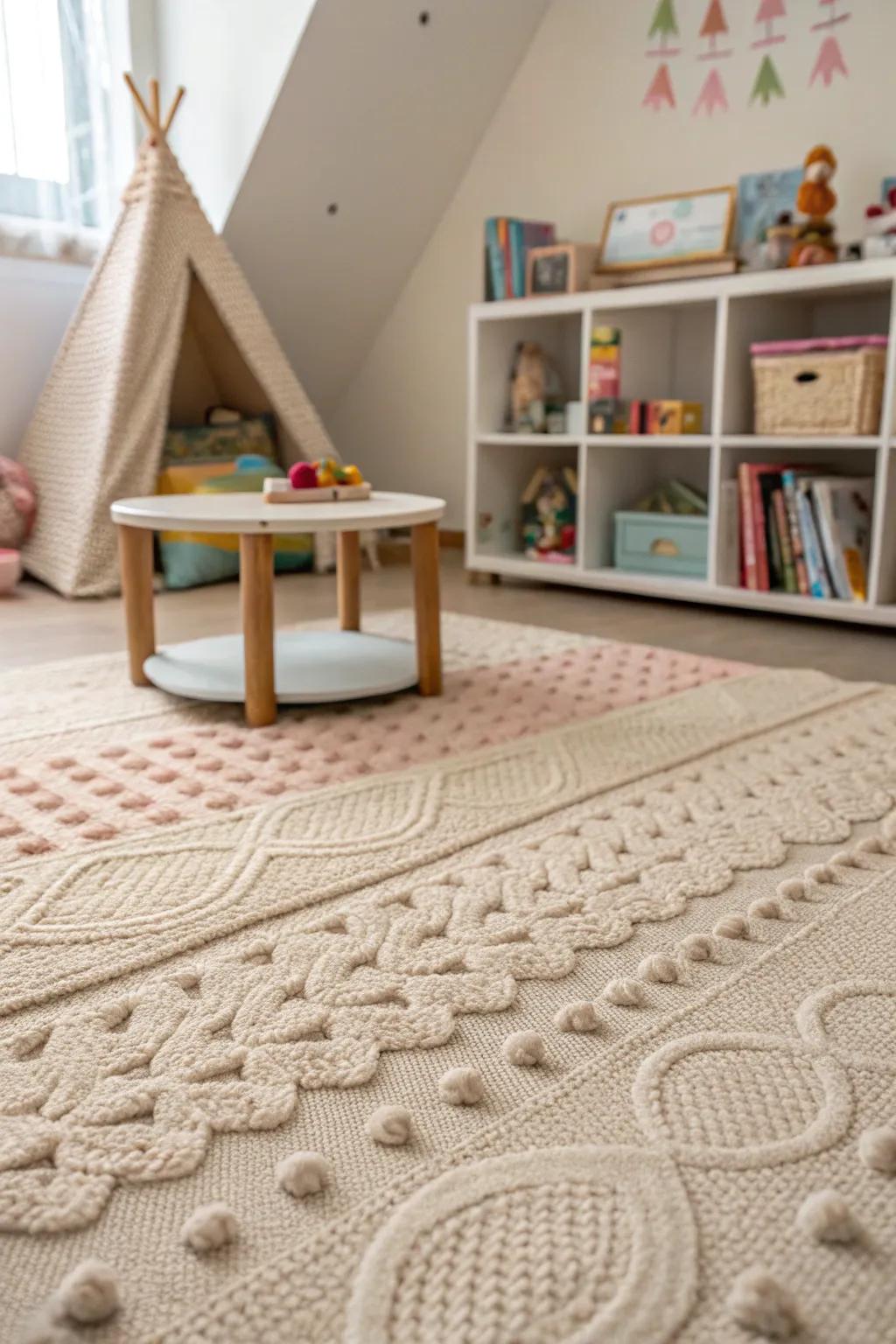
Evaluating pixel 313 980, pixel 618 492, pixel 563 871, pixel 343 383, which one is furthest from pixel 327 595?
pixel 313 980

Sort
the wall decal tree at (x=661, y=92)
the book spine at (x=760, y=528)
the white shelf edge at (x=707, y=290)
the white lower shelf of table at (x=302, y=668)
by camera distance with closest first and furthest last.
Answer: the white lower shelf of table at (x=302, y=668) < the white shelf edge at (x=707, y=290) < the book spine at (x=760, y=528) < the wall decal tree at (x=661, y=92)

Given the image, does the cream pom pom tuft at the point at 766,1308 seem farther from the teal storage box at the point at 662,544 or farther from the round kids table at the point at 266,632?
the teal storage box at the point at 662,544

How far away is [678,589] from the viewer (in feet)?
8.87

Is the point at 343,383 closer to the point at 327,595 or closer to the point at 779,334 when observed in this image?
the point at 327,595

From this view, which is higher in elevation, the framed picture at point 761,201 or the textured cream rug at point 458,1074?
the framed picture at point 761,201

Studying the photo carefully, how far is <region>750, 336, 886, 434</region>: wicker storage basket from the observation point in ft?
7.72

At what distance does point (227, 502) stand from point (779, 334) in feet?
4.87

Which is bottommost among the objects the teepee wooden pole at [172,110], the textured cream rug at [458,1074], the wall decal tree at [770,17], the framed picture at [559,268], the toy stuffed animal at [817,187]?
the textured cream rug at [458,1074]

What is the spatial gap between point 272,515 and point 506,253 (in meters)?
1.64

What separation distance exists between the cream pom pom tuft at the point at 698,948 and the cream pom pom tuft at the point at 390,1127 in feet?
1.09

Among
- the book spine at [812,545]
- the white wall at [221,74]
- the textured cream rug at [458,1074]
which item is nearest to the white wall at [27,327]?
the white wall at [221,74]

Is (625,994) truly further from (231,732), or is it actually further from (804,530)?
(804,530)

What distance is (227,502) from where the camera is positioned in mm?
1895

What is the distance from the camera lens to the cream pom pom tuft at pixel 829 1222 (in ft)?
2.09
